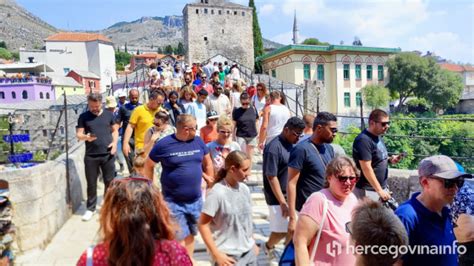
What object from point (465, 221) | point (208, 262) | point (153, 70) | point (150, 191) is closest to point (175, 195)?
point (208, 262)

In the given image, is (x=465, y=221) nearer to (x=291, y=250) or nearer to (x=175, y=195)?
(x=291, y=250)

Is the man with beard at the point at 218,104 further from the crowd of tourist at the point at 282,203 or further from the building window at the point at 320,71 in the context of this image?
the building window at the point at 320,71

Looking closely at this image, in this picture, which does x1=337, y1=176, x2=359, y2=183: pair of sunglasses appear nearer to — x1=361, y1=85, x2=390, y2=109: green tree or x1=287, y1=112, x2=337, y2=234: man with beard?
x1=287, y1=112, x2=337, y2=234: man with beard

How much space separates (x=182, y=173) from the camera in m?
3.71

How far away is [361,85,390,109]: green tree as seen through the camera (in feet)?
140

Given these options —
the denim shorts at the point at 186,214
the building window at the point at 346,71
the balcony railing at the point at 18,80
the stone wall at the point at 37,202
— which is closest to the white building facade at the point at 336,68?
the building window at the point at 346,71

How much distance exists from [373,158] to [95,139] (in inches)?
153

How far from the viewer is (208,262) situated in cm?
453

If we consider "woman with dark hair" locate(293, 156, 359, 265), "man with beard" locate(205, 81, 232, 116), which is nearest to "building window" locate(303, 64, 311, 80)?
"man with beard" locate(205, 81, 232, 116)

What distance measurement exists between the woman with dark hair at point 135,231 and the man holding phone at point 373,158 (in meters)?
2.66

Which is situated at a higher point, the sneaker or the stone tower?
the stone tower

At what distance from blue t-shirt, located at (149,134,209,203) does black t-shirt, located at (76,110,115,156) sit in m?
2.24

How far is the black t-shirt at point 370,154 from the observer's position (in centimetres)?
396

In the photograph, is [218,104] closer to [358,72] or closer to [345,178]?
[345,178]
